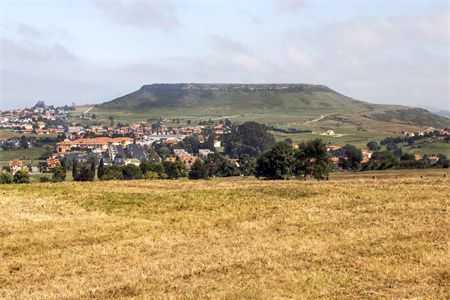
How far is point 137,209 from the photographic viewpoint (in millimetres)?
40062

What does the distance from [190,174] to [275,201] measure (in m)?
90.3

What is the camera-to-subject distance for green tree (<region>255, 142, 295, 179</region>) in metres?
91.6

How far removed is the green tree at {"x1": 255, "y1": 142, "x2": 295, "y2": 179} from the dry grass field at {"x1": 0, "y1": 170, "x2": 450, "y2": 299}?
44.2 meters

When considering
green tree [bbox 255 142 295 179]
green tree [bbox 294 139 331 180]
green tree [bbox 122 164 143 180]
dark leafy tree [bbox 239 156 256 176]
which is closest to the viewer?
green tree [bbox 294 139 331 180]

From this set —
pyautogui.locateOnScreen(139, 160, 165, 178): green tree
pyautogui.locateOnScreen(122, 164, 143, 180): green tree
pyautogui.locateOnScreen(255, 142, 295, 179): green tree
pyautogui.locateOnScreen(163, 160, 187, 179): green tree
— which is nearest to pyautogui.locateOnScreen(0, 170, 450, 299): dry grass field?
pyautogui.locateOnScreen(255, 142, 295, 179): green tree

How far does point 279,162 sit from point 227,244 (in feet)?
214

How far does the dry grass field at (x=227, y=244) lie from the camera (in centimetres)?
1998

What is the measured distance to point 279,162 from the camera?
9175 centimetres

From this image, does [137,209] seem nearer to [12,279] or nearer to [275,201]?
[275,201]

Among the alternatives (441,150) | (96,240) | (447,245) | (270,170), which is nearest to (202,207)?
(96,240)

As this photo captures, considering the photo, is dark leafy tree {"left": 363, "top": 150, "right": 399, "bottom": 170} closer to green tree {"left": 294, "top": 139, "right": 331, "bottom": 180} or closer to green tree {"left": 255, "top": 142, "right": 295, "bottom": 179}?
green tree {"left": 255, "top": 142, "right": 295, "bottom": 179}

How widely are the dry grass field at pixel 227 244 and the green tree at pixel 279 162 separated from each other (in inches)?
1742

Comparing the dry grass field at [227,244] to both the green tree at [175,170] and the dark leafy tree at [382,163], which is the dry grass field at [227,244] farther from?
the green tree at [175,170]

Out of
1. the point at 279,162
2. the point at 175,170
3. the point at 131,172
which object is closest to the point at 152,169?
the point at 175,170
